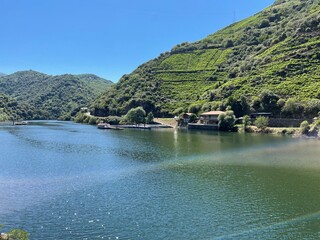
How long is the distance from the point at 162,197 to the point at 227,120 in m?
110

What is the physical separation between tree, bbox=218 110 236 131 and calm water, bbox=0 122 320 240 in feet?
248

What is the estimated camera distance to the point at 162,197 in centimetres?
3966

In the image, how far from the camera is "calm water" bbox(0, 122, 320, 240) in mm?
29656

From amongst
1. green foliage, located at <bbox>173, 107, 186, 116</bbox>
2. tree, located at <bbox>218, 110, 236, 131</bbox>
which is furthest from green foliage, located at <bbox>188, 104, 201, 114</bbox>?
tree, located at <bbox>218, 110, 236, 131</bbox>

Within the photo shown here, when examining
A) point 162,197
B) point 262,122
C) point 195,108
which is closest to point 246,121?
point 262,122

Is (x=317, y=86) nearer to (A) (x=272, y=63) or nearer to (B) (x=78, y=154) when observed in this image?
(A) (x=272, y=63)

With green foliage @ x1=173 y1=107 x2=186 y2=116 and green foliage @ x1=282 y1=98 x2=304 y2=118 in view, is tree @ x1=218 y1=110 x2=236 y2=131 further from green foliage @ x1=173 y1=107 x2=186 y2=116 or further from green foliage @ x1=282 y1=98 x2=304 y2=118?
green foliage @ x1=173 y1=107 x2=186 y2=116

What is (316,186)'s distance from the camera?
147 ft

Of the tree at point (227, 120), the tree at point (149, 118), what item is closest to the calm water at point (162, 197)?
the tree at point (227, 120)

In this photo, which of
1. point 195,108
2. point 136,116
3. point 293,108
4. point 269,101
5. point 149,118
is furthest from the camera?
point 149,118

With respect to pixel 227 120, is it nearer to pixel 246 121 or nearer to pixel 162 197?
pixel 246 121

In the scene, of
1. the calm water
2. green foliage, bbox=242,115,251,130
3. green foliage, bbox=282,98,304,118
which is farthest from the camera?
green foliage, bbox=242,115,251,130

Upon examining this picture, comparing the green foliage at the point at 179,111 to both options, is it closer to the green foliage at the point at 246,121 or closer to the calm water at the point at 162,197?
the green foliage at the point at 246,121

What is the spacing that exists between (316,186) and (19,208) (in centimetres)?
3691
